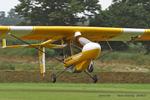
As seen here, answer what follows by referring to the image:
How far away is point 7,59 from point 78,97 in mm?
29536

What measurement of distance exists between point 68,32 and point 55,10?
95.6ft

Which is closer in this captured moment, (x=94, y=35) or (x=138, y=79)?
(x=94, y=35)

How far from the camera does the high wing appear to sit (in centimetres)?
2639

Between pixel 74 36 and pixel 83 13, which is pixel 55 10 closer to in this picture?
pixel 83 13

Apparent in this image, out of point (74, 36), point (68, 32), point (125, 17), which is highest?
point (68, 32)

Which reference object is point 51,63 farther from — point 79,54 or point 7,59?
point 79,54

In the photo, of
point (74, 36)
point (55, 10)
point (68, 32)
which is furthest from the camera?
point (55, 10)

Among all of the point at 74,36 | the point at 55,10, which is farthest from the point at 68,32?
the point at 55,10

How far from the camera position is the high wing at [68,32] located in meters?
26.4

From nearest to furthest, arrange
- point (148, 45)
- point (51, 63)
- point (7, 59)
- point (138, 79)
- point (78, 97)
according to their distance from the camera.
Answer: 1. point (78, 97)
2. point (138, 79)
3. point (51, 63)
4. point (7, 59)
5. point (148, 45)

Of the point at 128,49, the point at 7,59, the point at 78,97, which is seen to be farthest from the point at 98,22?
the point at 78,97

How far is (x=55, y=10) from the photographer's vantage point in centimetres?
5609

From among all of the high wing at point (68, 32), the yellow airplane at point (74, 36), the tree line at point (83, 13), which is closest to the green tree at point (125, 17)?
the tree line at point (83, 13)

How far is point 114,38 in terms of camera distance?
30.1 m
